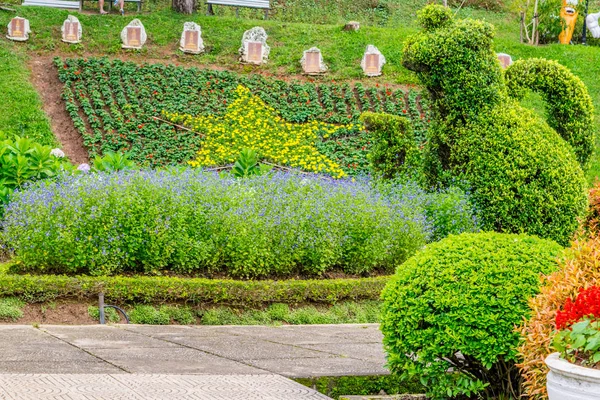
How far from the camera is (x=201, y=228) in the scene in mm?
8070

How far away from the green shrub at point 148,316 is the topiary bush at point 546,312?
4.18 metres

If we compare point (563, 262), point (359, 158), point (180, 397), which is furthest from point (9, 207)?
point (359, 158)

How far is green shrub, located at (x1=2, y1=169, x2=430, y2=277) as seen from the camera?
7.67m

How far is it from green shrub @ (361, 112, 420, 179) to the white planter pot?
→ 7071 mm

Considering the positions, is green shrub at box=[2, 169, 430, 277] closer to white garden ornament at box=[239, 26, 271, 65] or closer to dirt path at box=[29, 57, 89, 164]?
dirt path at box=[29, 57, 89, 164]

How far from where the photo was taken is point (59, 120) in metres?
16.9

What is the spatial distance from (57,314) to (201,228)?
64.8 inches

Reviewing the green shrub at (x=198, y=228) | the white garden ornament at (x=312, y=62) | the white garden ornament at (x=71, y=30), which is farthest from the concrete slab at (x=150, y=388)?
the white garden ornament at (x=71, y=30)

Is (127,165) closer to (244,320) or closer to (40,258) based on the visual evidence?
(40,258)

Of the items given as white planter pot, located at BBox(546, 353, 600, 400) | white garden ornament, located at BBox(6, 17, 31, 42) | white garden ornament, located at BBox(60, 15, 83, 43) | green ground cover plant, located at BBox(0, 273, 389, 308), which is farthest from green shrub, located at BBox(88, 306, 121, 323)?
white garden ornament, located at BBox(6, 17, 31, 42)

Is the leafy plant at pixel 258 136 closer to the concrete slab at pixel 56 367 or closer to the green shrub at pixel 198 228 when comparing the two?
the green shrub at pixel 198 228

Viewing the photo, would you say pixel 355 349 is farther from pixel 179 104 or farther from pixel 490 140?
pixel 179 104

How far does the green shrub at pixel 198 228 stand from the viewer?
25.2 feet

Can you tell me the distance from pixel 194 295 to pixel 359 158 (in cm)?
924
